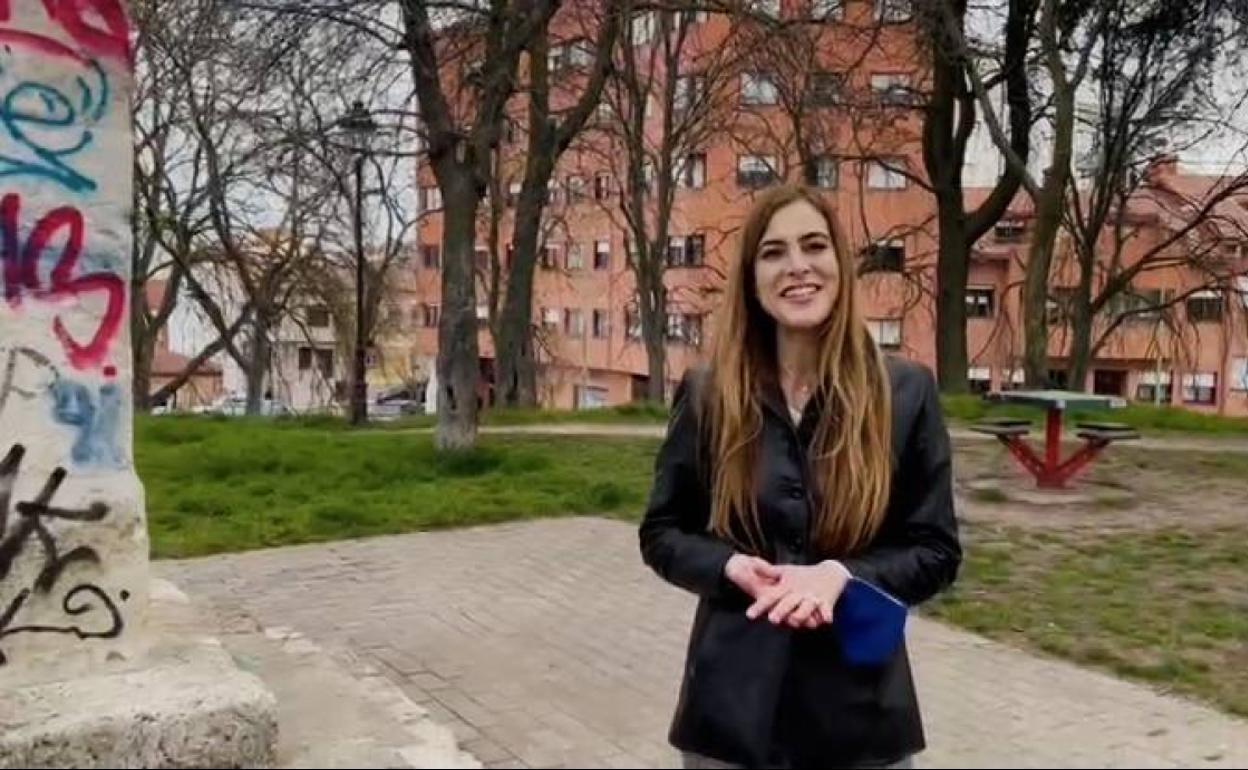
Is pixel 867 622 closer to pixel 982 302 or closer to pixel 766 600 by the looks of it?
pixel 766 600

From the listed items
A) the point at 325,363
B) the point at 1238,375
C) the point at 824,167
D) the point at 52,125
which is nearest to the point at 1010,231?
the point at 1238,375

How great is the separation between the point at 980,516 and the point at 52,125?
7.23 meters

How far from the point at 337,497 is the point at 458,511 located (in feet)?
4.28

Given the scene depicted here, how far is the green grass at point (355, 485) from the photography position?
30.1 ft

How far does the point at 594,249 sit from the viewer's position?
44844 mm

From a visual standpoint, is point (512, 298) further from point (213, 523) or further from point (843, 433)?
point (843, 433)

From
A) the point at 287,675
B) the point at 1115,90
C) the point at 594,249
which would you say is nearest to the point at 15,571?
the point at 287,675

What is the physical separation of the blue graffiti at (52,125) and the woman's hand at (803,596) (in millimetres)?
3164

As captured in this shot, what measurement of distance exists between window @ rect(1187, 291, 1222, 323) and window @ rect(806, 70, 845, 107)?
1364 centimetres

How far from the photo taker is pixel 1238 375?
43.5m

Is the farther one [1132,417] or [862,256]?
[1132,417]

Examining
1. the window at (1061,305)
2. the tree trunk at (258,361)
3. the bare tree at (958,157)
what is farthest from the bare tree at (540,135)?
the window at (1061,305)

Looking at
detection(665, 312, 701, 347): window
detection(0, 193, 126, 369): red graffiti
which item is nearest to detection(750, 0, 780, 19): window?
detection(0, 193, 126, 369): red graffiti

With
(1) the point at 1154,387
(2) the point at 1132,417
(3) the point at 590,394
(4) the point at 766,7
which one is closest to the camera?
(4) the point at 766,7
